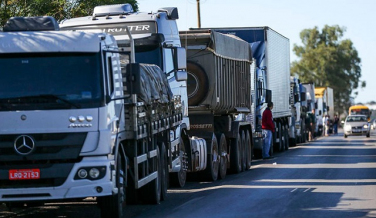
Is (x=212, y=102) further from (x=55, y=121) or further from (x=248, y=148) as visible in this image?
(x=55, y=121)

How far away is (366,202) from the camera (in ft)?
50.4

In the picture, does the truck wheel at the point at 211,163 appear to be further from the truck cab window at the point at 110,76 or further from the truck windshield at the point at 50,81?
the truck windshield at the point at 50,81

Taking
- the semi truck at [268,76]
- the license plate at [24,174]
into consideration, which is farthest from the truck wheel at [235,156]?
the license plate at [24,174]

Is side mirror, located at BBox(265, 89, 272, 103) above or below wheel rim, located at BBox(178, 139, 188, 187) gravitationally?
above

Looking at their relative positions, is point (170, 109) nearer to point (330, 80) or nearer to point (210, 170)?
point (210, 170)

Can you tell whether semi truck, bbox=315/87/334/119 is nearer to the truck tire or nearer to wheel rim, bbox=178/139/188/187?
the truck tire

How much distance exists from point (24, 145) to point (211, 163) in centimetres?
925

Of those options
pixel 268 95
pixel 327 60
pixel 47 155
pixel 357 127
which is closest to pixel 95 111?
pixel 47 155

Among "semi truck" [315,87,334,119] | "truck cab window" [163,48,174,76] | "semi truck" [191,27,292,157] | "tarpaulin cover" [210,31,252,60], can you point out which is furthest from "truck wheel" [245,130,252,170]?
"semi truck" [315,87,334,119]

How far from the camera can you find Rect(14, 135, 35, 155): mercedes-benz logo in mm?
11992

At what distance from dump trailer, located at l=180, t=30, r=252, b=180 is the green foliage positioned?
4.56m

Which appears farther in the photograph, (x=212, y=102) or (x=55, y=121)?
(x=212, y=102)

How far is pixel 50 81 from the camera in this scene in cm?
1223

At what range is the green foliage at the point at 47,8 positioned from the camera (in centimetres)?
2275
